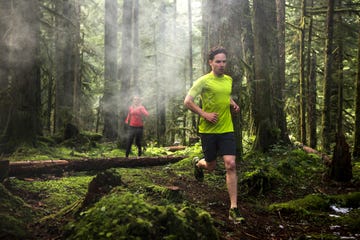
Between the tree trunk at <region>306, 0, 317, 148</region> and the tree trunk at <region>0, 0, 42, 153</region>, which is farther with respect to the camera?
the tree trunk at <region>306, 0, 317, 148</region>

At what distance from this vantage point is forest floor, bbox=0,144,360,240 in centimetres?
471

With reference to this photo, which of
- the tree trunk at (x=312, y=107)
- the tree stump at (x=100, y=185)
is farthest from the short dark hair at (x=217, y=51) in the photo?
the tree trunk at (x=312, y=107)

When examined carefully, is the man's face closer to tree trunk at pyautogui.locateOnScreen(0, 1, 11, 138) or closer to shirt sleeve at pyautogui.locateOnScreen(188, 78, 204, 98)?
shirt sleeve at pyautogui.locateOnScreen(188, 78, 204, 98)

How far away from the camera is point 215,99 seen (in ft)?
19.0

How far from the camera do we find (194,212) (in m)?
4.16

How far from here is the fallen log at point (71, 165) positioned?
283 inches

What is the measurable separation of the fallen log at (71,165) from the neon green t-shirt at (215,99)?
3.84 metres

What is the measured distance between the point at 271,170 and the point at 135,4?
1707cm

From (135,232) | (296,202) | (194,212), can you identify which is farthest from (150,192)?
(296,202)

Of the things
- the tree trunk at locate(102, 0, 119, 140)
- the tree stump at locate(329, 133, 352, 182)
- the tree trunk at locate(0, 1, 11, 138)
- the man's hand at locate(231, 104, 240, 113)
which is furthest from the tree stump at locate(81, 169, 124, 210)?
the tree trunk at locate(102, 0, 119, 140)

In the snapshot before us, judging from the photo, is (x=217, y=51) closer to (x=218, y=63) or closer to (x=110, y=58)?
(x=218, y=63)

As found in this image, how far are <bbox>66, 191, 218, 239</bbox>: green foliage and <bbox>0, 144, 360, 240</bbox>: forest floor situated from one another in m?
0.38

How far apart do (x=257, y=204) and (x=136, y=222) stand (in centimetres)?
328

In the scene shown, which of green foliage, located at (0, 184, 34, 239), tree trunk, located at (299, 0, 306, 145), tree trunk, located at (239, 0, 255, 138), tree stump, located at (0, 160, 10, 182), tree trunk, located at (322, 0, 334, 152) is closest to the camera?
green foliage, located at (0, 184, 34, 239)
